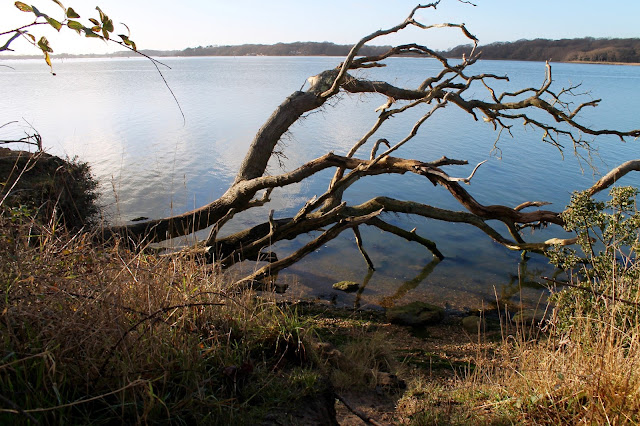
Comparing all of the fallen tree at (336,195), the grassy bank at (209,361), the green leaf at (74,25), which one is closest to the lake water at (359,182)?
the fallen tree at (336,195)

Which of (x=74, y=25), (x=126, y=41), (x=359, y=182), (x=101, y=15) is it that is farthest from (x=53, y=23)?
(x=359, y=182)

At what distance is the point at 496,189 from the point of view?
584 inches

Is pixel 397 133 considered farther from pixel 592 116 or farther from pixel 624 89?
pixel 624 89

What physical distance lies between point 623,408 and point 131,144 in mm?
18767

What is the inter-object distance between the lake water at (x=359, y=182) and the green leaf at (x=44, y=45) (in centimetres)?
237

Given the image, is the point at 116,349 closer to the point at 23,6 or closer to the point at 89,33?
the point at 89,33

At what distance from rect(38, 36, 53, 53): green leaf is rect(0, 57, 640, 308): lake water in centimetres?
237

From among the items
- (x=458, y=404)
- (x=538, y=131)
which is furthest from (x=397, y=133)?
(x=458, y=404)

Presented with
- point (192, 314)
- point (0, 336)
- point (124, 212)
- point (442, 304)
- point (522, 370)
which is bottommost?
point (442, 304)

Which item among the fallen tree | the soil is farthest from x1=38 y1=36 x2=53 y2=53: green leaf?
the fallen tree

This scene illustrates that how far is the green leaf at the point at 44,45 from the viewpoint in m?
2.38

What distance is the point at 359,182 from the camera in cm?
1588

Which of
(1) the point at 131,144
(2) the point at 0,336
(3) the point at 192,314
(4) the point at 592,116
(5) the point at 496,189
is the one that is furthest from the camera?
(4) the point at 592,116

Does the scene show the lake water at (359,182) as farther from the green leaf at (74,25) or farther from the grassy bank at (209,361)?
the green leaf at (74,25)
